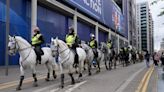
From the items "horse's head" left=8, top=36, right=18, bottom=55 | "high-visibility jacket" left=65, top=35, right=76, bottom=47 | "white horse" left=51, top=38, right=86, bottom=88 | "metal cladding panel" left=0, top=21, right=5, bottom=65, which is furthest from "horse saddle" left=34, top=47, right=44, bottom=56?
"metal cladding panel" left=0, top=21, right=5, bottom=65

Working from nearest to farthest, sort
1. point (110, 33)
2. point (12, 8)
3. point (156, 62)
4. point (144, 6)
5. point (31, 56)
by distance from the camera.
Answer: point (31, 56) → point (12, 8) → point (156, 62) → point (110, 33) → point (144, 6)

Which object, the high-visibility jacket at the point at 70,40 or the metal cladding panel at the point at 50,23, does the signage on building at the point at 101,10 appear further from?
the high-visibility jacket at the point at 70,40

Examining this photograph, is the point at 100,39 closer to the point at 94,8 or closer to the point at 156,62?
the point at 94,8

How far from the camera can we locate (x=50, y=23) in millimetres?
40938

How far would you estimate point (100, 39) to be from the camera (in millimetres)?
71750

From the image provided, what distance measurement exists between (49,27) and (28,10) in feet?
19.8

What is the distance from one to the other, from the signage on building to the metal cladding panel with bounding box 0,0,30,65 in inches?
403

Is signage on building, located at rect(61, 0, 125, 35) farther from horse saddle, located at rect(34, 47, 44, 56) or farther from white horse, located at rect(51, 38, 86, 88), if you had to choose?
white horse, located at rect(51, 38, 86, 88)

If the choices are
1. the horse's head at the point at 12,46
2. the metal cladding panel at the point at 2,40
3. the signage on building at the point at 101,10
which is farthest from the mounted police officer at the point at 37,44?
the signage on building at the point at 101,10

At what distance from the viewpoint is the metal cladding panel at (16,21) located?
29.6 m

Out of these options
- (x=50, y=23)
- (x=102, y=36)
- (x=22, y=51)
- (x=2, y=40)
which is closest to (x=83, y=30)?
(x=50, y=23)

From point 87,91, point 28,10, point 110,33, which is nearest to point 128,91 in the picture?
point 87,91

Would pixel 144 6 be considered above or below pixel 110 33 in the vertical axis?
above

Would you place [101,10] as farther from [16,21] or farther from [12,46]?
[12,46]
